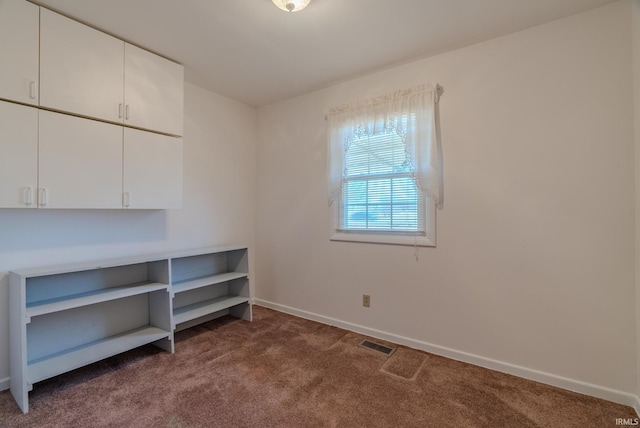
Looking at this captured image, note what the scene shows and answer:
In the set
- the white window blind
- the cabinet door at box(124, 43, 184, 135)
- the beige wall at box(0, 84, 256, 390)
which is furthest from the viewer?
the white window blind

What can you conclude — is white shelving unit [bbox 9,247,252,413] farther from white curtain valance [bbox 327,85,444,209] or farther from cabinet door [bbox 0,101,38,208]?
white curtain valance [bbox 327,85,444,209]

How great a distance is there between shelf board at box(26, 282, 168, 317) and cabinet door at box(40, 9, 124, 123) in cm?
132

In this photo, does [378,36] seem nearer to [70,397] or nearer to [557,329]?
[557,329]

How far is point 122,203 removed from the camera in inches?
89.4

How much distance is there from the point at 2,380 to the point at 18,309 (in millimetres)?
630

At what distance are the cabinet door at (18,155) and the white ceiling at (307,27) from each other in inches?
29.8

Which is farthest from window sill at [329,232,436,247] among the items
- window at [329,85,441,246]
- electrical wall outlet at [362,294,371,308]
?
electrical wall outlet at [362,294,371,308]

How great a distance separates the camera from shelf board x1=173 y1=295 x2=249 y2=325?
106 inches

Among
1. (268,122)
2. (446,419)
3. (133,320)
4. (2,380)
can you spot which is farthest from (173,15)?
(446,419)

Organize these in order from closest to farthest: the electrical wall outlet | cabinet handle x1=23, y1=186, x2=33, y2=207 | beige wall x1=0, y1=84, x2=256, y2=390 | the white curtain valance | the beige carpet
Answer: the beige carpet → cabinet handle x1=23, y1=186, x2=33, y2=207 → beige wall x1=0, y1=84, x2=256, y2=390 → the white curtain valance → the electrical wall outlet

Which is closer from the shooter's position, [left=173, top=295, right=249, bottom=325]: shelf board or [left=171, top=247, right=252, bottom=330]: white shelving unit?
[left=173, top=295, right=249, bottom=325]: shelf board

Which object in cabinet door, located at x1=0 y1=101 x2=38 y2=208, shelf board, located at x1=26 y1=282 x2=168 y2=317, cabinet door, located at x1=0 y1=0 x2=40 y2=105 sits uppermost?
cabinet door, located at x1=0 y1=0 x2=40 y2=105

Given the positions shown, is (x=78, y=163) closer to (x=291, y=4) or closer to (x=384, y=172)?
(x=291, y=4)

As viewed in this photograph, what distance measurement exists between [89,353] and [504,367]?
3087 mm
